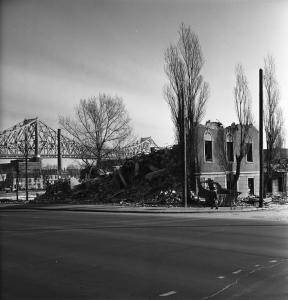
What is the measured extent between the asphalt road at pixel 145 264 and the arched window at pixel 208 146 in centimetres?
1711

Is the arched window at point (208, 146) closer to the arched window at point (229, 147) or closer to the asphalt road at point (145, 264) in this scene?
the arched window at point (229, 147)

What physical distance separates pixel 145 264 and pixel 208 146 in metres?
23.1

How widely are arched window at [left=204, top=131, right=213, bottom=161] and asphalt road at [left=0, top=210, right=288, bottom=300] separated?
17.1 meters

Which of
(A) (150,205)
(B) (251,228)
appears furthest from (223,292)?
(A) (150,205)

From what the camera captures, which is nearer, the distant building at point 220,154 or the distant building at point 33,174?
the distant building at point 220,154

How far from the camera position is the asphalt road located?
624cm

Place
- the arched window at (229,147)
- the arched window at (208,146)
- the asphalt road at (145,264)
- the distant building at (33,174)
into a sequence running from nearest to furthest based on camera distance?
the asphalt road at (145,264)
the arched window at (208,146)
the arched window at (229,147)
the distant building at (33,174)

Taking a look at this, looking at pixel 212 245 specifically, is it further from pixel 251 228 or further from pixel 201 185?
pixel 201 185

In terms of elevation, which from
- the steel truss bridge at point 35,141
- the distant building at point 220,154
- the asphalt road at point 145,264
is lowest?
the asphalt road at point 145,264

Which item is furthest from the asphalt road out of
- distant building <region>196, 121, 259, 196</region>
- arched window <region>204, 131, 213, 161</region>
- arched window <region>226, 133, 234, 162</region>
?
arched window <region>226, 133, 234, 162</region>

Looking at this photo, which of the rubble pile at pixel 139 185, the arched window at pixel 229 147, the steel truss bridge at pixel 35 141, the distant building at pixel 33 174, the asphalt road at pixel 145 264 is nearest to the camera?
the asphalt road at pixel 145 264

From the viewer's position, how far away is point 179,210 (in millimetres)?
22516

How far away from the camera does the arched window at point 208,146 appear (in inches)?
1180

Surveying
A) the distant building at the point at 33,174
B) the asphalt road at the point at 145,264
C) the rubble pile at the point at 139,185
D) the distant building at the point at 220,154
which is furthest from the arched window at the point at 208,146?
the distant building at the point at 33,174
